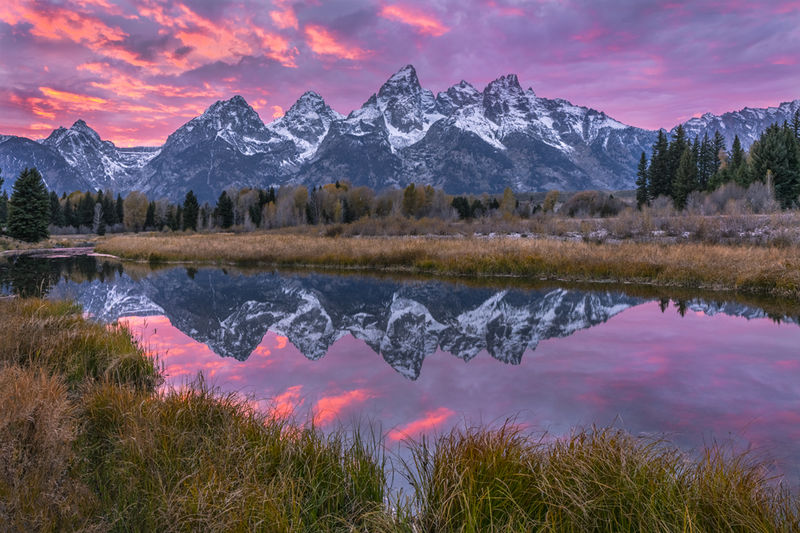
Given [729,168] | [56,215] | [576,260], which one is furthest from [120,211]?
[729,168]

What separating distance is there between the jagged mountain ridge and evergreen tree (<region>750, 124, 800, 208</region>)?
55.6 m

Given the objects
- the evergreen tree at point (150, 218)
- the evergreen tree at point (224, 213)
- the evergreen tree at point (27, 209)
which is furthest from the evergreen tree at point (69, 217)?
the evergreen tree at point (27, 209)

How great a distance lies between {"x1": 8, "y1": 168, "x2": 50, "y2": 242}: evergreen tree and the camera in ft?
193

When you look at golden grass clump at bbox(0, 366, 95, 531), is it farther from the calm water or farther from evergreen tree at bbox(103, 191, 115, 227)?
evergreen tree at bbox(103, 191, 115, 227)

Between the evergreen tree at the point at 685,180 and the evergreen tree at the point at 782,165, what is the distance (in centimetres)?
856

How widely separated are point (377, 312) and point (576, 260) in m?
13.3

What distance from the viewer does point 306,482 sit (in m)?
4.55

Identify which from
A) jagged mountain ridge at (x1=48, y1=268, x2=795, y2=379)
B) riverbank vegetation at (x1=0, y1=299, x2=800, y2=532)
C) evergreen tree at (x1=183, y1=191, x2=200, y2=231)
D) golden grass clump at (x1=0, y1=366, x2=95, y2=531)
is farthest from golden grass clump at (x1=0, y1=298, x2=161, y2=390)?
evergreen tree at (x1=183, y1=191, x2=200, y2=231)

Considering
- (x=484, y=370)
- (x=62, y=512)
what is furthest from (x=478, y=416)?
(x=62, y=512)

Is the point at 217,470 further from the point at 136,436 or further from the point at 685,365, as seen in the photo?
the point at 685,365

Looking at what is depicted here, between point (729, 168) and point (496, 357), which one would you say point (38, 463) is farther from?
point (729, 168)

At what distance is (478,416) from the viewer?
305 inches

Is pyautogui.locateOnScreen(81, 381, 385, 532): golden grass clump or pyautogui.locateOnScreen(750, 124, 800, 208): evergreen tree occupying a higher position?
pyautogui.locateOnScreen(750, 124, 800, 208): evergreen tree

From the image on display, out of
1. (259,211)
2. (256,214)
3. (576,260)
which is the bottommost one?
(576,260)
